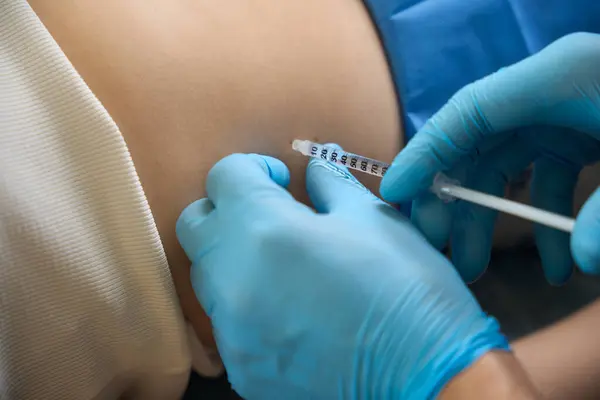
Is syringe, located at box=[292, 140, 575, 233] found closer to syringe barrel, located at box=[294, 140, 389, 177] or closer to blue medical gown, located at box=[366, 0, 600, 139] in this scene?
syringe barrel, located at box=[294, 140, 389, 177]

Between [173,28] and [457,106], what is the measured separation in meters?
0.42

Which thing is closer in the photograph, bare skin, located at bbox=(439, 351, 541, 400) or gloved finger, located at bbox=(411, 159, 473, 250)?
bare skin, located at bbox=(439, 351, 541, 400)

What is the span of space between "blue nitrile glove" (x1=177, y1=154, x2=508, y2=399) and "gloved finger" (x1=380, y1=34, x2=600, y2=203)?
7cm

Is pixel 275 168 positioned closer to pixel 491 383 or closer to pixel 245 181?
pixel 245 181

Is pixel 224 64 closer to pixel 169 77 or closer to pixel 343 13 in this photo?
pixel 169 77

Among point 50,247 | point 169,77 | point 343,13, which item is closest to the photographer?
point 50,247

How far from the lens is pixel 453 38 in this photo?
35.3 inches

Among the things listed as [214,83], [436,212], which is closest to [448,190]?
[436,212]

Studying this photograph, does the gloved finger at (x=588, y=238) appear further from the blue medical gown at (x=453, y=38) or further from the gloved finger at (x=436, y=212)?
the blue medical gown at (x=453, y=38)

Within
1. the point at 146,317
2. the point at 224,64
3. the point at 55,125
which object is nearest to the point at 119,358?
the point at 146,317

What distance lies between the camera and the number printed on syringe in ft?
2.61

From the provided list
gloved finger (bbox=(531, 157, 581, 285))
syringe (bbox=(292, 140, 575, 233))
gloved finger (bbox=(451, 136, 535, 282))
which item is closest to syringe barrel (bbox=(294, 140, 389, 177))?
syringe (bbox=(292, 140, 575, 233))

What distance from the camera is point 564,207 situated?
31.6 inches

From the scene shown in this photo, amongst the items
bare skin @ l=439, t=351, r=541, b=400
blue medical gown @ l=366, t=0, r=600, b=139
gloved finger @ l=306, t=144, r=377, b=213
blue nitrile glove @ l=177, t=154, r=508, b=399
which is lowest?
bare skin @ l=439, t=351, r=541, b=400
